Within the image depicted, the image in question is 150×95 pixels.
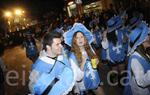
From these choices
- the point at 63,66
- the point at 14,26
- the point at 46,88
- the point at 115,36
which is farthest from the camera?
the point at 14,26

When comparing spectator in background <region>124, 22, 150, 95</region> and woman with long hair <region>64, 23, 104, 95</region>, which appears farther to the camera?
woman with long hair <region>64, 23, 104, 95</region>

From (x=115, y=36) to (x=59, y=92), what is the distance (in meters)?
5.21

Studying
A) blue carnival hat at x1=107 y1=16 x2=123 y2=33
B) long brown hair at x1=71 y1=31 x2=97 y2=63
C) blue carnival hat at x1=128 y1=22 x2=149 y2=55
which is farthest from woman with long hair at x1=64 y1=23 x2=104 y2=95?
blue carnival hat at x1=107 y1=16 x2=123 y2=33

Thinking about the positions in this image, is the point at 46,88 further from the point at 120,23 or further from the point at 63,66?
the point at 120,23

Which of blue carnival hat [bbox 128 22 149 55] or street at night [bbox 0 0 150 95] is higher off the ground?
blue carnival hat [bbox 128 22 149 55]

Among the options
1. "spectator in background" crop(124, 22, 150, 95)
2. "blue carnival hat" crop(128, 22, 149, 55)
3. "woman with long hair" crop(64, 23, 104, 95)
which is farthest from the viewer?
"woman with long hair" crop(64, 23, 104, 95)

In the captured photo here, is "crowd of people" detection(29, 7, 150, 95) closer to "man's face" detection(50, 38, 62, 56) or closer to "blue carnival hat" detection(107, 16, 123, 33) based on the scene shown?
"man's face" detection(50, 38, 62, 56)

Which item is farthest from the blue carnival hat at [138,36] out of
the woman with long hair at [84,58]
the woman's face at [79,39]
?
the woman's face at [79,39]

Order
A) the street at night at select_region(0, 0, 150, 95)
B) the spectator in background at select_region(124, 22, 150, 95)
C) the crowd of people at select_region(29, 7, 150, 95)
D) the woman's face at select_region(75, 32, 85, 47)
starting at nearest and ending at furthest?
the crowd of people at select_region(29, 7, 150, 95), the street at night at select_region(0, 0, 150, 95), the spectator in background at select_region(124, 22, 150, 95), the woman's face at select_region(75, 32, 85, 47)

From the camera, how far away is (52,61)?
4.62 metres

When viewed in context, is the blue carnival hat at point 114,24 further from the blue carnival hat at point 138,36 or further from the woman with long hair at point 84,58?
the blue carnival hat at point 138,36

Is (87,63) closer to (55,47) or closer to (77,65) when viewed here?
(77,65)

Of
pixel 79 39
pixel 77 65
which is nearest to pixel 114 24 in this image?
pixel 79 39

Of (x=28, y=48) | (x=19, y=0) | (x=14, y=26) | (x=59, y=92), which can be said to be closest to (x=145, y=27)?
(x=59, y=92)
